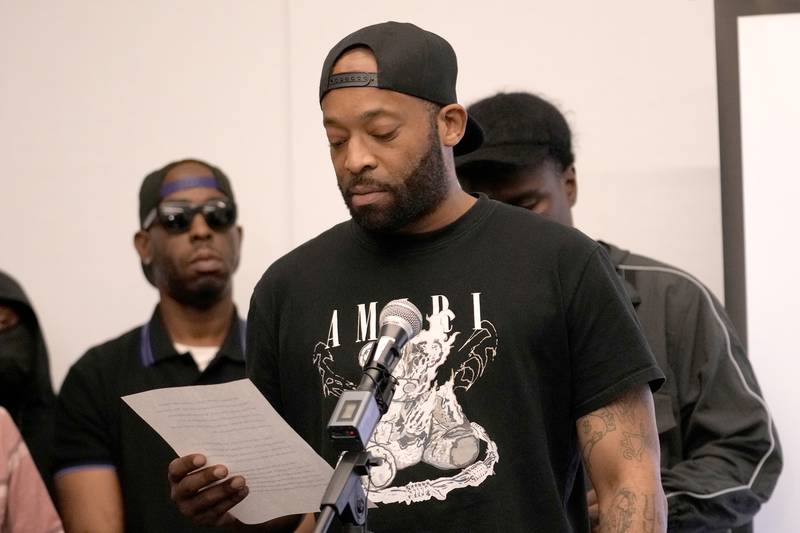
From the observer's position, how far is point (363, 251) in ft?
7.99

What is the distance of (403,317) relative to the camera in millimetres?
1894

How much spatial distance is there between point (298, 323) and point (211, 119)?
2459mm

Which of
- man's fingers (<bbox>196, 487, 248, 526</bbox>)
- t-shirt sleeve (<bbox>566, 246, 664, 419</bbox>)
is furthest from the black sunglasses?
t-shirt sleeve (<bbox>566, 246, 664, 419</bbox>)

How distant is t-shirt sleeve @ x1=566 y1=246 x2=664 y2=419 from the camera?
2.18 meters

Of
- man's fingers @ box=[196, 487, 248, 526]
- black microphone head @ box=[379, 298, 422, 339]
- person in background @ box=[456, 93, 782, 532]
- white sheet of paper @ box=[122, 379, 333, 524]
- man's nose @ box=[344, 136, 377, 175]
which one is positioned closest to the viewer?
black microphone head @ box=[379, 298, 422, 339]

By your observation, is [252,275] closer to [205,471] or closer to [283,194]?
[283,194]

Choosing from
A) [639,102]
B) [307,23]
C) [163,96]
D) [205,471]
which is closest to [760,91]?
[639,102]

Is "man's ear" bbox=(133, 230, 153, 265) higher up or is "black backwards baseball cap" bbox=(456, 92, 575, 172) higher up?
"black backwards baseball cap" bbox=(456, 92, 575, 172)

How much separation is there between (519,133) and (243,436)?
1.66 metres

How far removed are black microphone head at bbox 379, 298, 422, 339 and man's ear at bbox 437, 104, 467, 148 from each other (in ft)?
2.00

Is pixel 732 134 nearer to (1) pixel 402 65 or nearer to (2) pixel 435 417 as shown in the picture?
(1) pixel 402 65

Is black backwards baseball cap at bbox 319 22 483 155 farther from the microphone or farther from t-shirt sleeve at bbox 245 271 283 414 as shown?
the microphone

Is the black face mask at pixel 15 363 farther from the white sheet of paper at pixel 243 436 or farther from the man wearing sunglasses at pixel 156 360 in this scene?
the white sheet of paper at pixel 243 436

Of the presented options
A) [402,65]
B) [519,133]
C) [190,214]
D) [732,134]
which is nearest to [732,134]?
[732,134]
